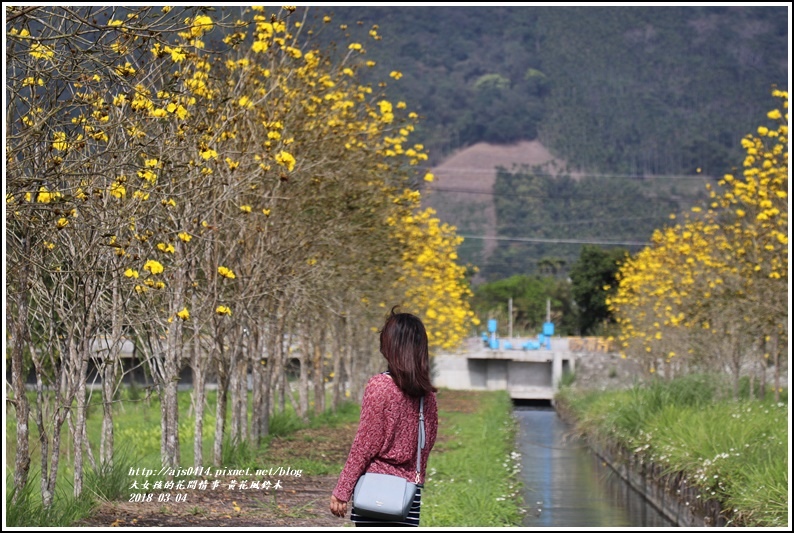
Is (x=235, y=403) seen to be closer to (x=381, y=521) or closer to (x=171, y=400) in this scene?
(x=171, y=400)

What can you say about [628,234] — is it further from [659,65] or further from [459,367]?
[659,65]

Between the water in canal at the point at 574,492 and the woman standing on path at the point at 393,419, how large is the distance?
7711 millimetres

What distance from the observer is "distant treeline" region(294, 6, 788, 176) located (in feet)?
493

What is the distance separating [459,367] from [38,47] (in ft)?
163

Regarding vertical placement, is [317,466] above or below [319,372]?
below

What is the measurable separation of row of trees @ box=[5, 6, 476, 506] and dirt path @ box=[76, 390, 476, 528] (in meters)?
0.54

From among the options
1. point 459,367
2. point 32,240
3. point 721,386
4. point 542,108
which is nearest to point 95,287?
point 32,240

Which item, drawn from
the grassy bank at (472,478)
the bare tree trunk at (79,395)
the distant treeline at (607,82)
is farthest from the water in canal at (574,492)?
the distant treeline at (607,82)

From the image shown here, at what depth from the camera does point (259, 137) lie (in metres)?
13.1

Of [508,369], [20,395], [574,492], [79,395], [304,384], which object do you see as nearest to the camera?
[20,395]

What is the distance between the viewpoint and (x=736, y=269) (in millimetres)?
19922

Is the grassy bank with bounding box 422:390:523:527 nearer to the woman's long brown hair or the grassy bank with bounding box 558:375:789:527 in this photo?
the grassy bank with bounding box 558:375:789:527

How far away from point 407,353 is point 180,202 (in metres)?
5.91

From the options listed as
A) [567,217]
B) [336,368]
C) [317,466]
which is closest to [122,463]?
[317,466]
